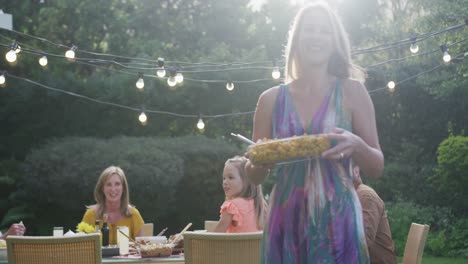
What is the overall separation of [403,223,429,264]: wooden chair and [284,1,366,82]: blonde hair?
2.97 meters

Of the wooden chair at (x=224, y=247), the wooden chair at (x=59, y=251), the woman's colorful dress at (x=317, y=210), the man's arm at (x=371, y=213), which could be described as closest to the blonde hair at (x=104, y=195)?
the wooden chair at (x=59, y=251)

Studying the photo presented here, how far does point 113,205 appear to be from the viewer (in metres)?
7.53

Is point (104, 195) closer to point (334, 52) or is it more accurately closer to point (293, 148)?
point (334, 52)

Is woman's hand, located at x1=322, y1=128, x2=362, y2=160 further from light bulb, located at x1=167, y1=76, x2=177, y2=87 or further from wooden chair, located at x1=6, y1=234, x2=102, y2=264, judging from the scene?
light bulb, located at x1=167, y1=76, x2=177, y2=87

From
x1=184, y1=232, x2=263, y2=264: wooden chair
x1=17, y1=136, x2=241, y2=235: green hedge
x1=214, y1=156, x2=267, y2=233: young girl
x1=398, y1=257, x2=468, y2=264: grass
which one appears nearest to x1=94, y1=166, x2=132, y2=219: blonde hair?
x1=214, y1=156, x2=267, y2=233: young girl

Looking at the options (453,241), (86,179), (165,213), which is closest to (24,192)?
(86,179)

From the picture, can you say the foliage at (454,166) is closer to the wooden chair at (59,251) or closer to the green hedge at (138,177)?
the green hedge at (138,177)

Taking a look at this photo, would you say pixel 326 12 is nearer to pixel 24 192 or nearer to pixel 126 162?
pixel 126 162

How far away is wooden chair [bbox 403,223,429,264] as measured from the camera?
5.64 m

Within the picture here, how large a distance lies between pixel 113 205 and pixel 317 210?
16.7 feet

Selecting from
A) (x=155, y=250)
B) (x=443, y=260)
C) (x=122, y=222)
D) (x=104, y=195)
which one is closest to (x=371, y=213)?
(x=155, y=250)

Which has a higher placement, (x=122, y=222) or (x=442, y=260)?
(x=122, y=222)

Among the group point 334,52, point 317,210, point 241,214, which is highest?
point 334,52

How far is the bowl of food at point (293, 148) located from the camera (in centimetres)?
257
